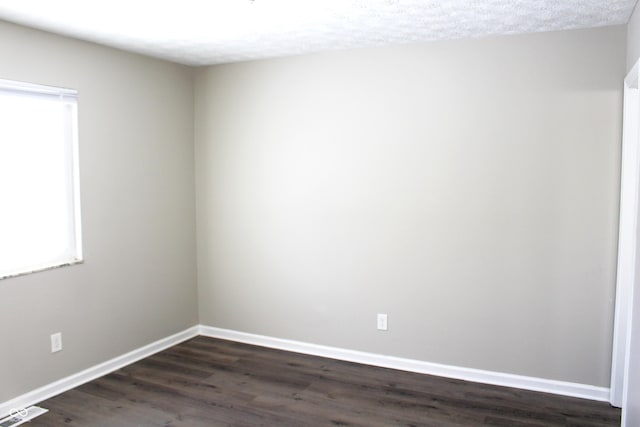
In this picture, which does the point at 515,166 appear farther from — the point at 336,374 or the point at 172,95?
the point at 172,95

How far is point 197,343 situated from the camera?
4336 millimetres

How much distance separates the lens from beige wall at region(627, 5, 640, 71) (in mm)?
2697

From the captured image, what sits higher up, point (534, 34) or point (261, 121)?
point (534, 34)

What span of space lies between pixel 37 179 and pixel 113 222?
2.04 ft

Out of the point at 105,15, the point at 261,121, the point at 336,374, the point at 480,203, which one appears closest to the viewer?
the point at 105,15

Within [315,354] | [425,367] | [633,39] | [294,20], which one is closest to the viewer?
[633,39]

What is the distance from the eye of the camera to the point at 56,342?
10.9ft

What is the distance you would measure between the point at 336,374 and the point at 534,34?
8.72 ft

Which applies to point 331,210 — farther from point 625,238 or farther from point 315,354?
point 625,238

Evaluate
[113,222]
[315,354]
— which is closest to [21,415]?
[113,222]

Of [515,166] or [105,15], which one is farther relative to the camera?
[515,166]

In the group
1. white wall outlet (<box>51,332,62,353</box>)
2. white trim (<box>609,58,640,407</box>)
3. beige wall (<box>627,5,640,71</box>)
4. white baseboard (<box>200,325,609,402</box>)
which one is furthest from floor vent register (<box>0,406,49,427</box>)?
beige wall (<box>627,5,640,71</box>)

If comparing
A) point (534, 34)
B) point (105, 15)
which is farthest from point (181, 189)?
point (534, 34)

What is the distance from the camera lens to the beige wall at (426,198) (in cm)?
321
